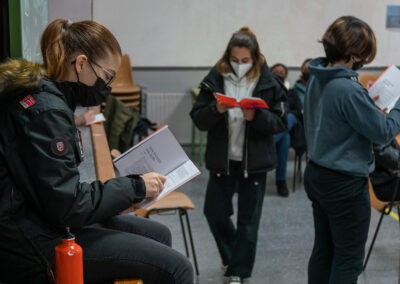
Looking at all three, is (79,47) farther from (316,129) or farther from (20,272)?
(316,129)

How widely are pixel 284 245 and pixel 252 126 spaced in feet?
4.20

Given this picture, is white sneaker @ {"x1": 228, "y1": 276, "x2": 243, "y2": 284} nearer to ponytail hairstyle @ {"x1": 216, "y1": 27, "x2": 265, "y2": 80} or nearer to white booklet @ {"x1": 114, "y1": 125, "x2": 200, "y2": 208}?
ponytail hairstyle @ {"x1": 216, "y1": 27, "x2": 265, "y2": 80}

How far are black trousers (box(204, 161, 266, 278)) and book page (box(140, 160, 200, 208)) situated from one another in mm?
1195

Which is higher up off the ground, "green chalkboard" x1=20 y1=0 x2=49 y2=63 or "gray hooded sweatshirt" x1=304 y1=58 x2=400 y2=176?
"green chalkboard" x1=20 y1=0 x2=49 y2=63

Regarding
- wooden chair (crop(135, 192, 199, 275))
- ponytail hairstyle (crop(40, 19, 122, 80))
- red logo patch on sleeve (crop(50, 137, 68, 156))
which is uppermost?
ponytail hairstyle (crop(40, 19, 122, 80))

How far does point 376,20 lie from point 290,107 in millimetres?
2191

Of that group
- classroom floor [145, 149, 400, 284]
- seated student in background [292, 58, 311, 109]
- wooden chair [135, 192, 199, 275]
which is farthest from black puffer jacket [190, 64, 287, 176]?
seated student in background [292, 58, 311, 109]

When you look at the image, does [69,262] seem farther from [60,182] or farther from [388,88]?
[388,88]

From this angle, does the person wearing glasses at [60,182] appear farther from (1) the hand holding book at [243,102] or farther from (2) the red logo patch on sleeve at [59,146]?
(1) the hand holding book at [243,102]

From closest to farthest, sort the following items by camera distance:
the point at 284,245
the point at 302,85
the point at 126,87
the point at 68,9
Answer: the point at 68,9, the point at 284,245, the point at 302,85, the point at 126,87

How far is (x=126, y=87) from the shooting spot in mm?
6039

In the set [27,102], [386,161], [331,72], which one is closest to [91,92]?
[27,102]

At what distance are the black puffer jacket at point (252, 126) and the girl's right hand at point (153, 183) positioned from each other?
4.07 feet

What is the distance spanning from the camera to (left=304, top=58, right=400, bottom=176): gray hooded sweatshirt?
2.13m
